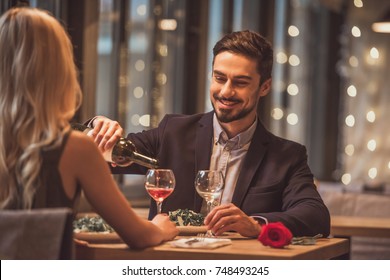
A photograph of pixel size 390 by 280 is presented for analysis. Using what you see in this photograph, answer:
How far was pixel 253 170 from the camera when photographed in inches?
113

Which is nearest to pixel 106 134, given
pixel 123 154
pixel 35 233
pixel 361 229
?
pixel 123 154

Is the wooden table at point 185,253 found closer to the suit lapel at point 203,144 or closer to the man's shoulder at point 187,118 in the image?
the suit lapel at point 203,144

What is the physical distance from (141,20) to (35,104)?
435 cm

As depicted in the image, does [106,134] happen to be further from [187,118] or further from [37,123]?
[37,123]

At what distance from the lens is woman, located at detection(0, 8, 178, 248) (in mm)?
1854

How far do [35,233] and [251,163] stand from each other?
1.26 meters

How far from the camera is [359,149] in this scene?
1013 centimetres

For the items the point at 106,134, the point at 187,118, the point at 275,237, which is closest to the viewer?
the point at 275,237

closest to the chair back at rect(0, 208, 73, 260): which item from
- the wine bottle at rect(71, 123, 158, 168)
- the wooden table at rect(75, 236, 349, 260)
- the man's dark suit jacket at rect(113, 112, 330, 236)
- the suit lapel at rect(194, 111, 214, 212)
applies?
the wooden table at rect(75, 236, 349, 260)

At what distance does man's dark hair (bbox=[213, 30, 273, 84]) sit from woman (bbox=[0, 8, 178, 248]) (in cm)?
109

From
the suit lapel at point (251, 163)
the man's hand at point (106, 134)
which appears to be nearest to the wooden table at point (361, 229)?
the suit lapel at point (251, 163)

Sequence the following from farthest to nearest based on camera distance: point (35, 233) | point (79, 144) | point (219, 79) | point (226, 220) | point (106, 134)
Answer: point (219, 79) < point (106, 134) < point (226, 220) < point (79, 144) < point (35, 233)

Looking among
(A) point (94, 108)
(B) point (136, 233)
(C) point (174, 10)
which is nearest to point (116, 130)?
(B) point (136, 233)

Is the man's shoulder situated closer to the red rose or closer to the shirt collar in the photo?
the shirt collar
